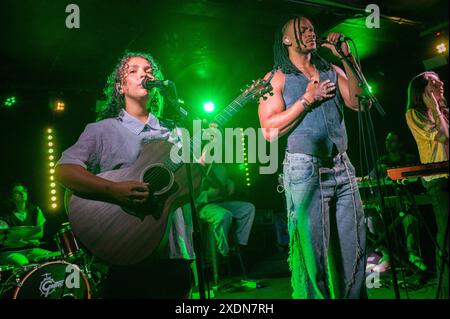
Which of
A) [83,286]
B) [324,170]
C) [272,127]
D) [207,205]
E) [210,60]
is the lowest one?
[83,286]

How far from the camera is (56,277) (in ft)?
13.5

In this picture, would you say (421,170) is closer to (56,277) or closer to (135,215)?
(135,215)

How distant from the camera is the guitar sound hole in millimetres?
2391

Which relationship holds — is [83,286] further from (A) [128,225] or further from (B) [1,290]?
(A) [128,225]

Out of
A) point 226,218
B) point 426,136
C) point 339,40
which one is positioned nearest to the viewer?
point 339,40

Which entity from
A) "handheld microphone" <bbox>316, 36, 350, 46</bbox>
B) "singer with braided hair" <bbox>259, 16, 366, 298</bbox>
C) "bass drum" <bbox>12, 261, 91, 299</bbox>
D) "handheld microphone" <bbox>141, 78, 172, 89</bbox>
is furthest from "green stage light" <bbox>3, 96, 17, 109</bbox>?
"handheld microphone" <bbox>316, 36, 350, 46</bbox>

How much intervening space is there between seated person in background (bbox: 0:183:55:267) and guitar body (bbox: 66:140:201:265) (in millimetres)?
2891

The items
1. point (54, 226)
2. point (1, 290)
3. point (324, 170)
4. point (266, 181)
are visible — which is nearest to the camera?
point (324, 170)

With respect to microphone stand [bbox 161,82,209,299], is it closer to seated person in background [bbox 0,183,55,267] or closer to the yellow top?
the yellow top

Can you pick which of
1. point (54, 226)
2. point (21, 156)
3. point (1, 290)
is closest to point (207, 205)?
point (1, 290)

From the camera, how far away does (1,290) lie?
3932 millimetres

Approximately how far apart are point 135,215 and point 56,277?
264 cm

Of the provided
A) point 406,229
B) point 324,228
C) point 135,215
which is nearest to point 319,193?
point 324,228

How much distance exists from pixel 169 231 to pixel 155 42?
498 centimetres
